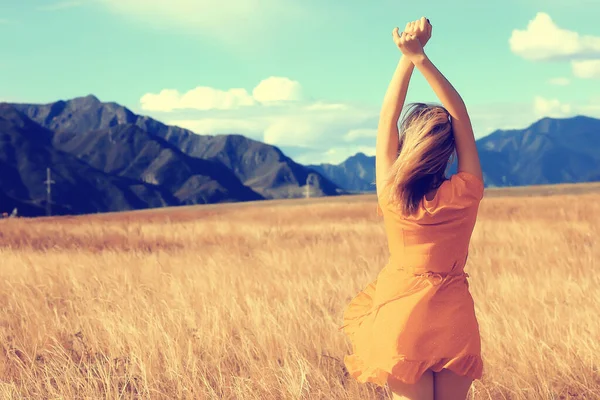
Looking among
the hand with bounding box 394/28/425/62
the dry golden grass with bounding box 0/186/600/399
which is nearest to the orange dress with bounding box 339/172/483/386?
the hand with bounding box 394/28/425/62

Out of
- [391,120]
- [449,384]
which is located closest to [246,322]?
[449,384]

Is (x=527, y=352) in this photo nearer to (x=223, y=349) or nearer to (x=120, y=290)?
(x=223, y=349)

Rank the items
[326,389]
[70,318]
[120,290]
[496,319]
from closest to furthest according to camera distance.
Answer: [326,389], [496,319], [70,318], [120,290]

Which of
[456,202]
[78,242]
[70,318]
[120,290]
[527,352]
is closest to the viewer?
[456,202]

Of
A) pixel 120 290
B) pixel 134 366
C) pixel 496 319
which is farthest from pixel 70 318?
pixel 496 319

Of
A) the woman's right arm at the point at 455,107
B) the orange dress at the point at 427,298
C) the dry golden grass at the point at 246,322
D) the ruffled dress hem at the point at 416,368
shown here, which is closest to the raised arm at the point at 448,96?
the woman's right arm at the point at 455,107

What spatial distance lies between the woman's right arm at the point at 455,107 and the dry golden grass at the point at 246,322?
187 cm

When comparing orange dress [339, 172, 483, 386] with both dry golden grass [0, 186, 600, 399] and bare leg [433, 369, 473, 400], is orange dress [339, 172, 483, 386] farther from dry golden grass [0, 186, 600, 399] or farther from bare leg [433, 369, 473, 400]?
dry golden grass [0, 186, 600, 399]

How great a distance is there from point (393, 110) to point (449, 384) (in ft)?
3.75

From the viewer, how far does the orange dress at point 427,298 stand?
2.51 meters

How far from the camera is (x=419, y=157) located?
8.21 ft

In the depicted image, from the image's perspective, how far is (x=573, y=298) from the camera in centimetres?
616

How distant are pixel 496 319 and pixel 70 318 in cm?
388

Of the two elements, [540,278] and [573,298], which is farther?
[540,278]
